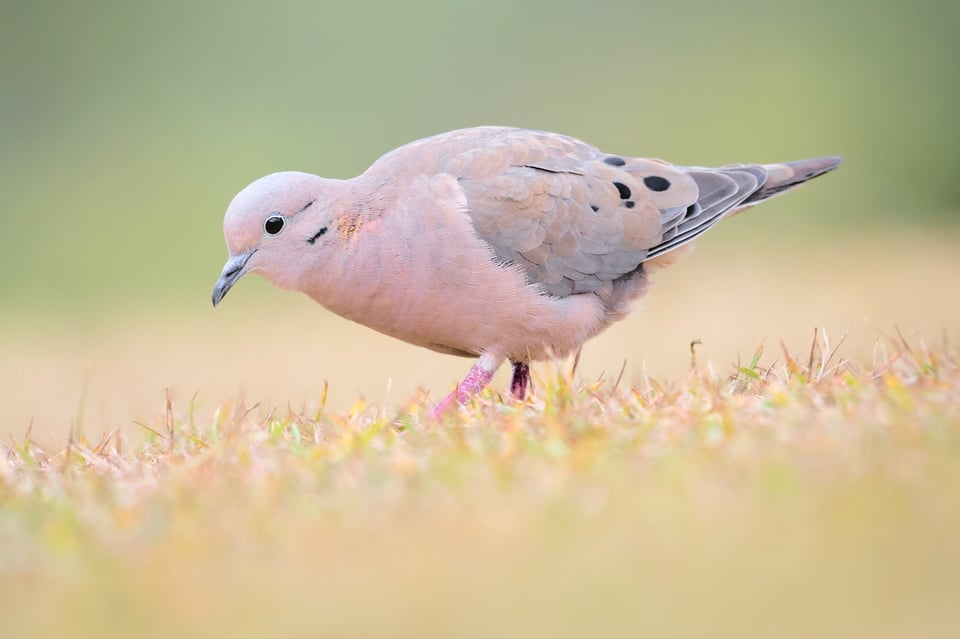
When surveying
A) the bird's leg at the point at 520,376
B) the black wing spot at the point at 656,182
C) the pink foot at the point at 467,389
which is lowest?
the bird's leg at the point at 520,376

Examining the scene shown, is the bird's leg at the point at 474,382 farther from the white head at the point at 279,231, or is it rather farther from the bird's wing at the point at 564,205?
the white head at the point at 279,231

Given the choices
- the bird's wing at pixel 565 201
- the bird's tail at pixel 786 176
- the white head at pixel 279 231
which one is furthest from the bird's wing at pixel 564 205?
the white head at pixel 279 231

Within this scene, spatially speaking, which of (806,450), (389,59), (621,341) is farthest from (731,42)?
(806,450)

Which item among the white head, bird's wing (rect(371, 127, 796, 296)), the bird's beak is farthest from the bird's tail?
the bird's beak

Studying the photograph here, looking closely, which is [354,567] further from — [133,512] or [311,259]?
[311,259]

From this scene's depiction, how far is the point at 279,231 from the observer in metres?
Result: 5.20

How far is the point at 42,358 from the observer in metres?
10.7

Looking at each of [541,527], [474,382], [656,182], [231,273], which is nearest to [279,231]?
[231,273]

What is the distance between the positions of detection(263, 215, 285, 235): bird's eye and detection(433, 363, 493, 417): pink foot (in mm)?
1061

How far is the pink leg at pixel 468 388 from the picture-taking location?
465 centimetres

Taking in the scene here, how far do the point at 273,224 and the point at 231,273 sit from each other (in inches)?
11.2

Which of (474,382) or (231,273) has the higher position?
(231,273)

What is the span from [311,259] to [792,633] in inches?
127

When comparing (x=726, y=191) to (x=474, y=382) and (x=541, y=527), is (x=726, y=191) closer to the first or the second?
(x=474, y=382)
